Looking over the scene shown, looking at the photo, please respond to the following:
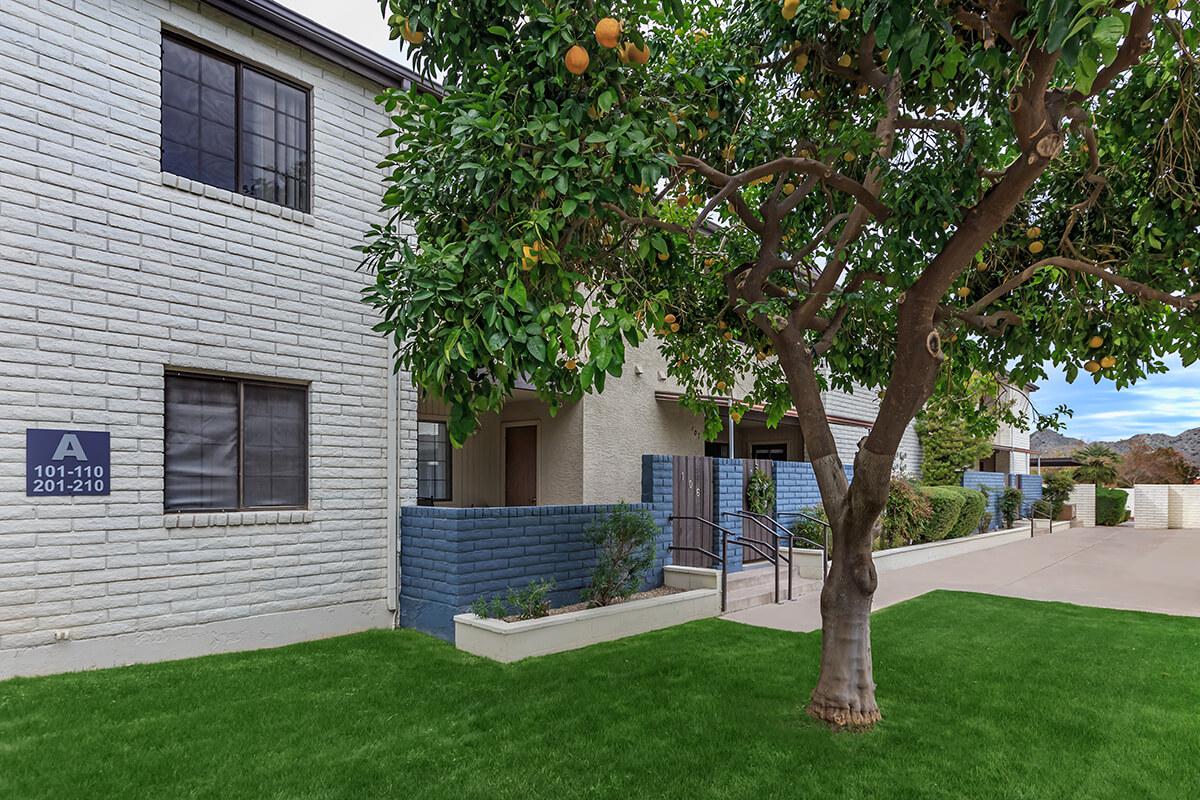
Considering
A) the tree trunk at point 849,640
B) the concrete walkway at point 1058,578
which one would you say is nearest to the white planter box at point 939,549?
the concrete walkway at point 1058,578

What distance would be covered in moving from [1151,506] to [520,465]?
2833cm

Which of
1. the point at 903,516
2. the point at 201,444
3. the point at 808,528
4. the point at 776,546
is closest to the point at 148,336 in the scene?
the point at 201,444

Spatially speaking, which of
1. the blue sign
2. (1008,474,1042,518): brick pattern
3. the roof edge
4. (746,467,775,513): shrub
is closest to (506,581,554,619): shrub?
the blue sign

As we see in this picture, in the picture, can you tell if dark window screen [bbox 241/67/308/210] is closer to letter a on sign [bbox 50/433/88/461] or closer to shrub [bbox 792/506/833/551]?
letter a on sign [bbox 50/433/88/461]

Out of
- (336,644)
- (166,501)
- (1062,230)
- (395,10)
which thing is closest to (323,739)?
(336,644)

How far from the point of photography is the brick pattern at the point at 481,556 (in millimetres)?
7703

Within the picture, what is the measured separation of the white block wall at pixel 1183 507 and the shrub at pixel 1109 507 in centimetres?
178

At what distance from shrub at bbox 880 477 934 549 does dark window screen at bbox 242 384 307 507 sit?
10.7 meters

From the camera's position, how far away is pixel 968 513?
17875mm

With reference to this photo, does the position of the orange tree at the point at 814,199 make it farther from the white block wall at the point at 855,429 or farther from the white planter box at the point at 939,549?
the white block wall at the point at 855,429

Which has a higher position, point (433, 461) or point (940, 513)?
point (433, 461)

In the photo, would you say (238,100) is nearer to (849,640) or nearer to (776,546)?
(849,640)

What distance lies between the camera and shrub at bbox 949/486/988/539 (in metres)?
17.4

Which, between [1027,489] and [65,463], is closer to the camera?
[65,463]
